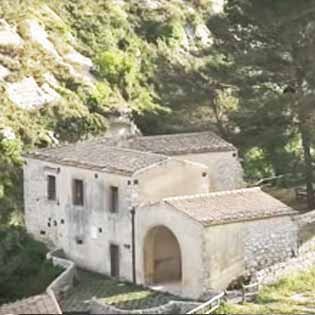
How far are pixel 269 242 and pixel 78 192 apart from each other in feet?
25.7

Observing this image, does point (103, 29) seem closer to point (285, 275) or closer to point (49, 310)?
point (285, 275)

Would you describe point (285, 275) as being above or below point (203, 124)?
below

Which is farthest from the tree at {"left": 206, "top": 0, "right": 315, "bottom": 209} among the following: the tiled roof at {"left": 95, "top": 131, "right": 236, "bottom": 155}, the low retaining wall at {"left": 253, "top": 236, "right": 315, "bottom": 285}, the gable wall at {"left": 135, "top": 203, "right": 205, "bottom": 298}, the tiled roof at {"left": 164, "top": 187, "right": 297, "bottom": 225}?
the gable wall at {"left": 135, "top": 203, "right": 205, "bottom": 298}

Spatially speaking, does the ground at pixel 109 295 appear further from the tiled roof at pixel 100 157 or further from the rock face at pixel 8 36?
the rock face at pixel 8 36

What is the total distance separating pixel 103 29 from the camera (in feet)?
205

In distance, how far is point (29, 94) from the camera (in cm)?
5162

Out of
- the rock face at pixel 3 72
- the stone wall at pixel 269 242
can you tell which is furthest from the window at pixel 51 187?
the rock face at pixel 3 72

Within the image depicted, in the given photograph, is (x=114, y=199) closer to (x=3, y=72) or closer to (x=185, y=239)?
(x=185, y=239)

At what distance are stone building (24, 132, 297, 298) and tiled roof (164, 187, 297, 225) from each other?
0.12 feet

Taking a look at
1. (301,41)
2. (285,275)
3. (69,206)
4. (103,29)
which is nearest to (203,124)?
(301,41)

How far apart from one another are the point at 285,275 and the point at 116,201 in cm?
674

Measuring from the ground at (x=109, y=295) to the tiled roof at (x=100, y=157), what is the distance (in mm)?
4126

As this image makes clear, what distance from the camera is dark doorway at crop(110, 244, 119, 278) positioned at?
3762 cm

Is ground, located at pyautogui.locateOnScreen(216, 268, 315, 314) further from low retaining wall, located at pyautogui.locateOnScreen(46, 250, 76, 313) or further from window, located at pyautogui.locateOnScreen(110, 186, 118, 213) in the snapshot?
low retaining wall, located at pyautogui.locateOnScreen(46, 250, 76, 313)
